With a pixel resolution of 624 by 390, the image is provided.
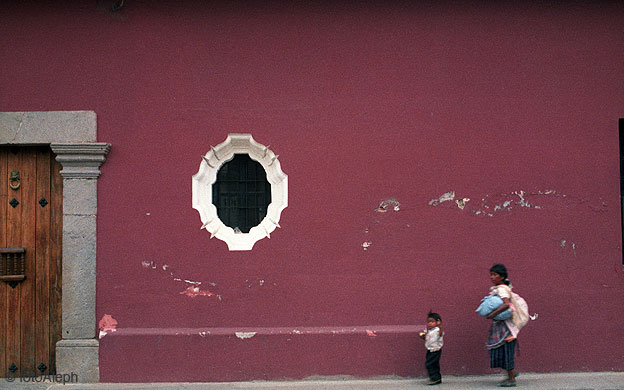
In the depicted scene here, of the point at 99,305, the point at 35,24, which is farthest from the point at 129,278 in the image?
the point at 35,24

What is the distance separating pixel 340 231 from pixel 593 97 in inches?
103

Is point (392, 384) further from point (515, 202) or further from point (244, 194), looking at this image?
point (244, 194)

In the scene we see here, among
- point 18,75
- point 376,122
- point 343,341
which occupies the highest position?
point 18,75

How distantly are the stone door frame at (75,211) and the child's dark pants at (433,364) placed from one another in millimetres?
2866

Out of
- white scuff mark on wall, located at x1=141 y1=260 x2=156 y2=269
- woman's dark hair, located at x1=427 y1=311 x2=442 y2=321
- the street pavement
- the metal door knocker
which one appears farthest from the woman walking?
the metal door knocker

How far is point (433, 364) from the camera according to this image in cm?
562

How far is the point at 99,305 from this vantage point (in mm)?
5871

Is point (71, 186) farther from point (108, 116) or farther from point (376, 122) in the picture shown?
point (376, 122)

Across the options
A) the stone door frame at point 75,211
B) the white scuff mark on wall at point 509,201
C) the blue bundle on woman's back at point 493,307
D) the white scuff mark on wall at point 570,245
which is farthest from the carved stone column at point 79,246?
the white scuff mark on wall at point 570,245

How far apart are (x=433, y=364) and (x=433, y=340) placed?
0.78 feet

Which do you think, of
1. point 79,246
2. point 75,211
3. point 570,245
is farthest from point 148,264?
point 570,245

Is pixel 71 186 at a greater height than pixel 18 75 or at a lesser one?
lesser

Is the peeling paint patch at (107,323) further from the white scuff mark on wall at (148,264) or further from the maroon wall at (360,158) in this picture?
the white scuff mark on wall at (148,264)

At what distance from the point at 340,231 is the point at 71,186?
2.42 metres
